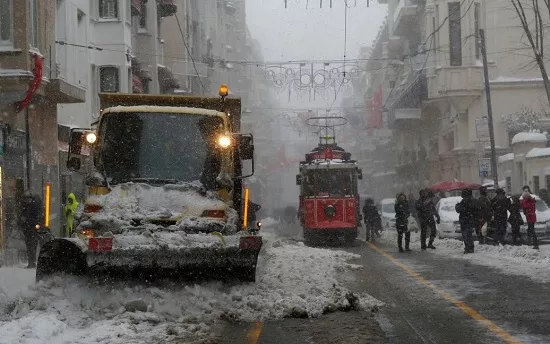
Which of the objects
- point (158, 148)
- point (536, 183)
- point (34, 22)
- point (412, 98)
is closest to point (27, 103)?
point (34, 22)

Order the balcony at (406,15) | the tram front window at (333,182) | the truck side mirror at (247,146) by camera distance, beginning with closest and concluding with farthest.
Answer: the truck side mirror at (247,146)
the tram front window at (333,182)
the balcony at (406,15)

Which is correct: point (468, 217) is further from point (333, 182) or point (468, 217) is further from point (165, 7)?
point (165, 7)

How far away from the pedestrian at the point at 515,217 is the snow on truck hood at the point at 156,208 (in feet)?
50.1

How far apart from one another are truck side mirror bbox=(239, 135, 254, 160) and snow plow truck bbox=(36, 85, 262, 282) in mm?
14

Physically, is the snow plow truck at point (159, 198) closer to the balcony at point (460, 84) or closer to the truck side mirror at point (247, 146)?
the truck side mirror at point (247, 146)

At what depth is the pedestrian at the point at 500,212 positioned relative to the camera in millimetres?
26750

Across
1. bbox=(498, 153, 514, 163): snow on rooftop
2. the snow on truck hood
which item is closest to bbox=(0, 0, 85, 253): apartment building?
the snow on truck hood

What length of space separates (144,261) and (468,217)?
49.6 ft

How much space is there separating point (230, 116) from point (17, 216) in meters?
10.6

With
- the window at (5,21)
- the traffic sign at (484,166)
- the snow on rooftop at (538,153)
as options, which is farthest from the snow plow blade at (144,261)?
the snow on rooftop at (538,153)

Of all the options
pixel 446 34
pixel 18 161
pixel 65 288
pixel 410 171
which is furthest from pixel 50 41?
pixel 410 171

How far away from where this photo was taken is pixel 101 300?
Result: 11.6 meters

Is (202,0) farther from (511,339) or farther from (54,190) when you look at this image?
(511,339)

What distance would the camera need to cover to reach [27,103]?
2286cm
